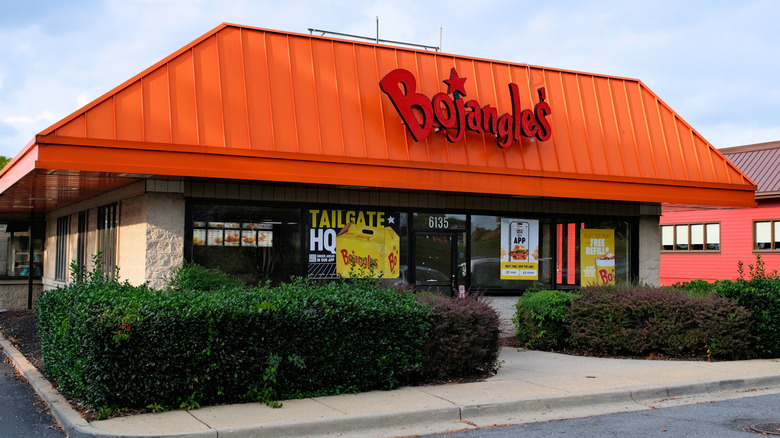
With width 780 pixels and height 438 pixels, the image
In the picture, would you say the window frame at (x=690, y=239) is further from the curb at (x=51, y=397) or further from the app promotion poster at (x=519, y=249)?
the curb at (x=51, y=397)

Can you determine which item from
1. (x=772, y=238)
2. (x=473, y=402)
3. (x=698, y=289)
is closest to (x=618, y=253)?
(x=698, y=289)

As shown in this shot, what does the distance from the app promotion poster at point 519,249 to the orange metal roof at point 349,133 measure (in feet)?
5.45

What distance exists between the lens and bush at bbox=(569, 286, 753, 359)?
1182 cm

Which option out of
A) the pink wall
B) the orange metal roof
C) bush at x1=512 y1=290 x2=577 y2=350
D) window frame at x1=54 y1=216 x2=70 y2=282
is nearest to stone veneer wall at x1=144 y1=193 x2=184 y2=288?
the orange metal roof

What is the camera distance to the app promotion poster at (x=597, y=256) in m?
15.8

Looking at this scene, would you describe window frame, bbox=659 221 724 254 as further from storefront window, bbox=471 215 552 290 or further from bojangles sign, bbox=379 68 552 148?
bojangles sign, bbox=379 68 552 148

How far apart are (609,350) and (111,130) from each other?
342 inches

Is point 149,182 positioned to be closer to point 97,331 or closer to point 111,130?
point 111,130

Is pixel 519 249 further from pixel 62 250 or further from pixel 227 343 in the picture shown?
pixel 62 250

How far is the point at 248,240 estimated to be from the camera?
41.2 feet

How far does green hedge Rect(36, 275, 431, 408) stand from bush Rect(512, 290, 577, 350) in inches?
158

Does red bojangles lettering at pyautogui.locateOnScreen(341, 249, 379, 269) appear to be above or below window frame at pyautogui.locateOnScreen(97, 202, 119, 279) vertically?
below

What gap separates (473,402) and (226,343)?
289 cm

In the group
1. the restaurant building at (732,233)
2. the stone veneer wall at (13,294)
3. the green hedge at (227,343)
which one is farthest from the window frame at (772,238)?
the stone veneer wall at (13,294)
